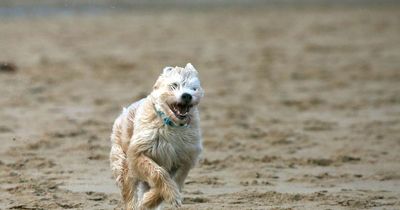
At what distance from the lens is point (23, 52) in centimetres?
1862

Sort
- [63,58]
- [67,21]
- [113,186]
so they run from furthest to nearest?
[67,21] < [63,58] < [113,186]

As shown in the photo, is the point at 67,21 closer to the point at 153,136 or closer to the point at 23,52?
the point at 23,52

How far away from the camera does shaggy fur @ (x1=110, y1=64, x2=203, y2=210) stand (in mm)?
6926

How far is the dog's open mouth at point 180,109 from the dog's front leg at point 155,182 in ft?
1.28

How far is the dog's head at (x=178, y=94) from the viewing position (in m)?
6.88

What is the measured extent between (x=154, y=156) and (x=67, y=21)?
59.5 feet

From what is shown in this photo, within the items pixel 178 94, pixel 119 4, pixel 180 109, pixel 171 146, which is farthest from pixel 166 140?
pixel 119 4

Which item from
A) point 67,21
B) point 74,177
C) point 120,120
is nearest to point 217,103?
point 74,177

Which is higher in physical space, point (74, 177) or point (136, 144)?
point (136, 144)

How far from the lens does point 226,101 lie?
13914 mm

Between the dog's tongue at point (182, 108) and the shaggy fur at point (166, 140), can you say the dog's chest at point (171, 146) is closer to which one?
the shaggy fur at point (166, 140)

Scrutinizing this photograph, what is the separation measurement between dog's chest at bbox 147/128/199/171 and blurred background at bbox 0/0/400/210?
1.00m

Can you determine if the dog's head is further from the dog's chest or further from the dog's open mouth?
the dog's chest

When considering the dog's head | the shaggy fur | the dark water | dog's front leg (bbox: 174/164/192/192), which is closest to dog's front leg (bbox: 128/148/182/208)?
the shaggy fur
